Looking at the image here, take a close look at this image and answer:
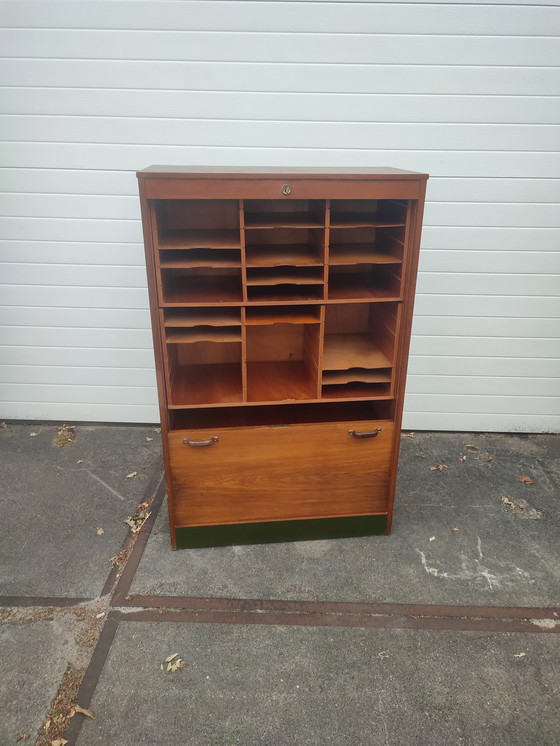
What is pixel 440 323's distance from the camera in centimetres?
372

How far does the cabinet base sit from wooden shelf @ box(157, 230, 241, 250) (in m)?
1.50

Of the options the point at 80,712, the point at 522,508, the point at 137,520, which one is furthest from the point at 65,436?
the point at 522,508

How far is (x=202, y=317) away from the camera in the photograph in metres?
2.45

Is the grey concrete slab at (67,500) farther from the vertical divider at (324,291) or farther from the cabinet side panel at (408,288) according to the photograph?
the cabinet side panel at (408,288)

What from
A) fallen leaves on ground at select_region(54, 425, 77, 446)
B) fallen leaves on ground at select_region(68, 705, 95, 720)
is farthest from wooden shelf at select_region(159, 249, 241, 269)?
fallen leaves on ground at select_region(54, 425, 77, 446)

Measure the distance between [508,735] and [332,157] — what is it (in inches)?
127

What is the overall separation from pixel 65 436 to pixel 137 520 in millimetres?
1285

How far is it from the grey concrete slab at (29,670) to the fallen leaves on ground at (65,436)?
1.67m

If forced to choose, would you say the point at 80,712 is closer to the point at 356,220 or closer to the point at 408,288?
the point at 408,288

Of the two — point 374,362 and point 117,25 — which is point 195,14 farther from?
point 374,362

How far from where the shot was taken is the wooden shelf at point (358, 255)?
237 centimetres

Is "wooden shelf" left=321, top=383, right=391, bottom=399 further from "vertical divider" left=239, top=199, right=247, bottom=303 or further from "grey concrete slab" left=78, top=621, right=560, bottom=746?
"grey concrete slab" left=78, top=621, right=560, bottom=746

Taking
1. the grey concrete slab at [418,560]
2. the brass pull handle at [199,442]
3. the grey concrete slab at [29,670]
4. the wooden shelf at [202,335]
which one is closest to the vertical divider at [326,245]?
the wooden shelf at [202,335]

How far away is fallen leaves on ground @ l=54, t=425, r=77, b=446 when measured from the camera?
3795mm
